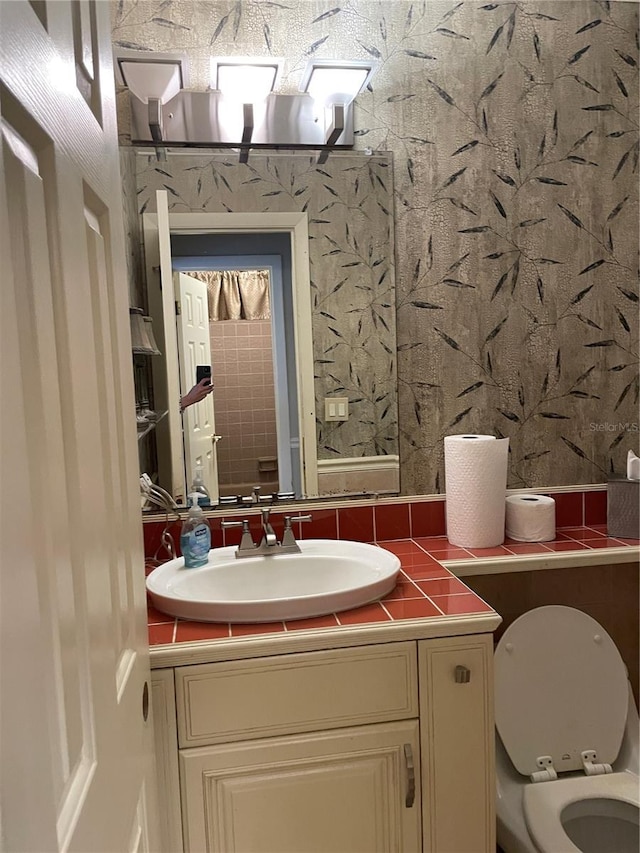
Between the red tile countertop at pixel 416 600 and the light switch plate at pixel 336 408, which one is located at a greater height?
the light switch plate at pixel 336 408

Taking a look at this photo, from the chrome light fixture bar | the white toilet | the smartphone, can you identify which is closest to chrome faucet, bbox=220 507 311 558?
the smartphone

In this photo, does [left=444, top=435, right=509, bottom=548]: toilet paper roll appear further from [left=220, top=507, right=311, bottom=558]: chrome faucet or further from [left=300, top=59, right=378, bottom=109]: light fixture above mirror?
[left=300, top=59, right=378, bottom=109]: light fixture above mirror

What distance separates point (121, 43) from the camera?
5.50 ft

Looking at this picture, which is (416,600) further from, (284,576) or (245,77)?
(245,77)

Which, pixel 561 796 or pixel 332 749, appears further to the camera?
pixel 561 796

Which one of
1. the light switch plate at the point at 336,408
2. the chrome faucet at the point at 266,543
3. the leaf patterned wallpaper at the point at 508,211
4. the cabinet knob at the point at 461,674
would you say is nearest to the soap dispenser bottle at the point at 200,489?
the chrome faucet at the point at 266,543

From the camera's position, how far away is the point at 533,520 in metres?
1.78

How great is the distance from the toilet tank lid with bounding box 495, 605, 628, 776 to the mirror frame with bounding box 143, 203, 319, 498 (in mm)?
673

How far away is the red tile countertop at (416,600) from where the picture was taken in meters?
1.28

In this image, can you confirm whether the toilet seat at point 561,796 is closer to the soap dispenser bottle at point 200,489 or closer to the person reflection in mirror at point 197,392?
the soap dispenser bottle at point 200,489

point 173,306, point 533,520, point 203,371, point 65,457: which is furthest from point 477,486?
point 65,457

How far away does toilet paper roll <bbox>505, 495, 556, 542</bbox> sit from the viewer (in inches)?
70.2

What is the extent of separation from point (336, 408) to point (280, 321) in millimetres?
281

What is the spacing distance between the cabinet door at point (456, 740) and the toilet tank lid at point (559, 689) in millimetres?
394
